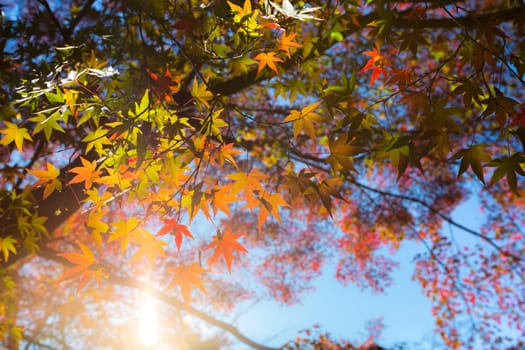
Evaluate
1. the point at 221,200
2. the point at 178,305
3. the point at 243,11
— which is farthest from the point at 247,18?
the point at 178,305

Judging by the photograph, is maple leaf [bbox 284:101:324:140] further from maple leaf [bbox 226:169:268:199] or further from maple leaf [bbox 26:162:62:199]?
maple leaf [bbox 26:162:62:199]

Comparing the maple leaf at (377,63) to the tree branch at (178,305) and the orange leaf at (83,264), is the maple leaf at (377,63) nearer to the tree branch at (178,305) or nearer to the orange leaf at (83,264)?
the orange leaf at (83,264)

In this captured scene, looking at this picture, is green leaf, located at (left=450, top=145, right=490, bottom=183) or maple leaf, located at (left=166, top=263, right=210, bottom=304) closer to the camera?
green leaf, located at (left=450, top=145, right=490, bottom=183)

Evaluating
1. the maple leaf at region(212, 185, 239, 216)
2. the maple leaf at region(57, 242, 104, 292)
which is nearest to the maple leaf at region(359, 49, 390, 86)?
the maple leaf at region(212, 185, 239, 216)

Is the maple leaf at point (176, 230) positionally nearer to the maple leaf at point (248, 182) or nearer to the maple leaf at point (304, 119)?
the maple leaf at point (248, 182)

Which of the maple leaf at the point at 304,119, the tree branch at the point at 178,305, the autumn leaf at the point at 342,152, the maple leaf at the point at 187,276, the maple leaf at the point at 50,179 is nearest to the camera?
the autumn leaf at the point at 342,152

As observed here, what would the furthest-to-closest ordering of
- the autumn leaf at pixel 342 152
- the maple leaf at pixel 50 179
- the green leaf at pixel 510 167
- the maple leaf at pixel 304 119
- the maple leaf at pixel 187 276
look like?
the maple leaf at pixel 50 179, the maple leaf at pixel 304 119, the maple leaf at pixel 187 276, the autumn leaf at pixel 342 152, the green leaf at pixel 510 167

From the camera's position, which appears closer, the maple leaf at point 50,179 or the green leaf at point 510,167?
the green leaf at point 510,167

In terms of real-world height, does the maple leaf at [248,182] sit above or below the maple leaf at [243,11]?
below

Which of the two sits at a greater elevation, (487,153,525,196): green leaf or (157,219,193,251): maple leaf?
(157,219,193,251): maple leaf

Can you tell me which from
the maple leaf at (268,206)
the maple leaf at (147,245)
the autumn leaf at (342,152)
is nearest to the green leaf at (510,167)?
the autumn leaf at (342,152)

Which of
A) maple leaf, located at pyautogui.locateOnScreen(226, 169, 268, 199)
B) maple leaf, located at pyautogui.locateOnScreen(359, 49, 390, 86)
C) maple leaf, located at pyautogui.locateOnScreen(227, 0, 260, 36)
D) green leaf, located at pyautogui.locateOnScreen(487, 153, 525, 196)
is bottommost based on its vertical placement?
green leaf, located at pyautogui.locateOnScreen(487, 153, 525, 196)

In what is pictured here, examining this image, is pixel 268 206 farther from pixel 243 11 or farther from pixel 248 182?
pixel 243 11

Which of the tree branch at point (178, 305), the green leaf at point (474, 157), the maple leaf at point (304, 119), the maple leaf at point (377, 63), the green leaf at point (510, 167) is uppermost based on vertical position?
the tree branch at point (178, 305)
